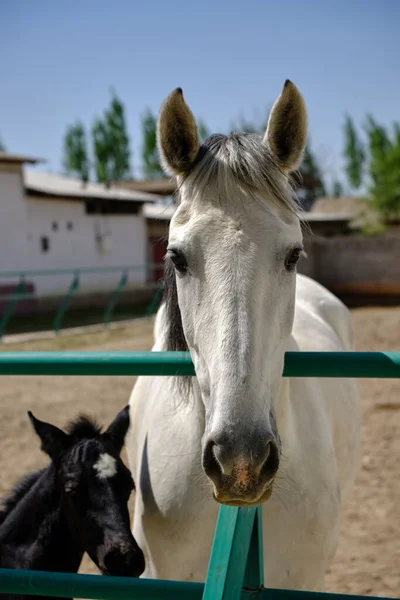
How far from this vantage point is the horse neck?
2.45 m

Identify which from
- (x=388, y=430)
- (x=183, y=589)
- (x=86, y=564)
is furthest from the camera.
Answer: (x=388, y=430)

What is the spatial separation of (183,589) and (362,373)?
0.67m

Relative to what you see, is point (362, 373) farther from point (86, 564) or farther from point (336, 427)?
point (86, 564)

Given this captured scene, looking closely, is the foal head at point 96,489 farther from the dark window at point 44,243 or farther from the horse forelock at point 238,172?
the dark window at point 44,243

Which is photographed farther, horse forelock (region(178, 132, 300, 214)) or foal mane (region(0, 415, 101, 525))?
foal mane (region(0, 415, 101, 525))

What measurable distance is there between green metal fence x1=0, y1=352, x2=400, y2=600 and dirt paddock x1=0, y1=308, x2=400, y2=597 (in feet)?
7.38

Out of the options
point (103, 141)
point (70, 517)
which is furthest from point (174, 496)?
point (103, 141)

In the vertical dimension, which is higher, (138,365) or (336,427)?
(138,365)

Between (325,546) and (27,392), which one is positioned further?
(27,392)

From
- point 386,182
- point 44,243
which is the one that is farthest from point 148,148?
point 44,243

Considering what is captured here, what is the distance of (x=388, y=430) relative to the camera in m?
6.25

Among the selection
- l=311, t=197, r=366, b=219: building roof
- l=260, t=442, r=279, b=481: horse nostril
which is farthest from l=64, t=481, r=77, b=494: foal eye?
l=311, t=197, r=366, b=219: building roof

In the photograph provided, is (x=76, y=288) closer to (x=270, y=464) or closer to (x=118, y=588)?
(x=118, y=588)

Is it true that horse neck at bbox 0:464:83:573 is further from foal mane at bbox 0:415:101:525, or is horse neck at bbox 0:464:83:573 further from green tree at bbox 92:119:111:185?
green tree at bbox 92:119:111:185
